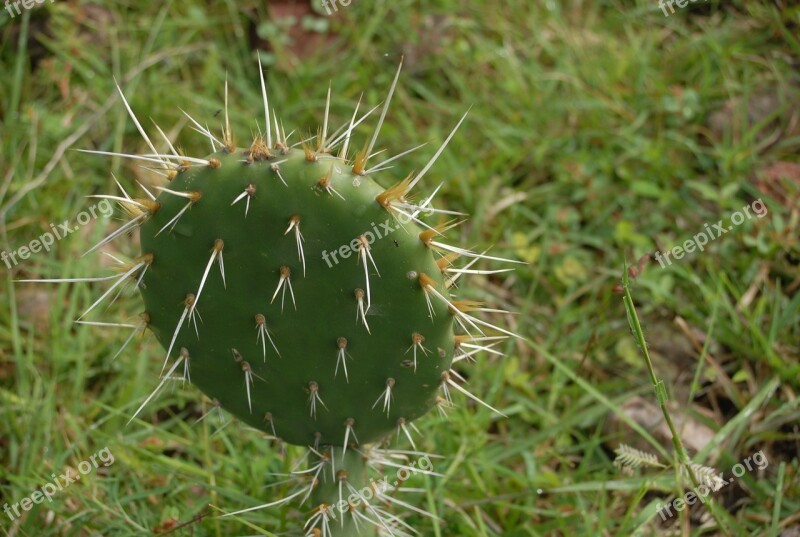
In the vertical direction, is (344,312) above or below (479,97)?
above

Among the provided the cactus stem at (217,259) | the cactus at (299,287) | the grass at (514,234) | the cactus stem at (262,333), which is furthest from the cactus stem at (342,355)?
the grass at (514,234)

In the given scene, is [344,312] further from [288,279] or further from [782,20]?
[782,20]

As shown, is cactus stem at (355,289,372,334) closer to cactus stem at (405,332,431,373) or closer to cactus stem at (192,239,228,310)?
cactus stem at (405,332,431,373)

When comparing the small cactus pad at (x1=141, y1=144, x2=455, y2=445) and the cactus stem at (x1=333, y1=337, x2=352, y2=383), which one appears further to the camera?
the cactus stem at (x1=333, y1=337, x2=352, y2=383)

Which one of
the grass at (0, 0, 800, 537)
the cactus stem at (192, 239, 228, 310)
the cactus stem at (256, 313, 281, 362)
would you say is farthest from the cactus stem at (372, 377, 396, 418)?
the grass at (0, 0, 800, 537)

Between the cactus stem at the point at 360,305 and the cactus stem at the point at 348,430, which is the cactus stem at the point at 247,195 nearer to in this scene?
the cactus stem at the point at 360,305

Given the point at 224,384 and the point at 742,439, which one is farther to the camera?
the point at 742,439

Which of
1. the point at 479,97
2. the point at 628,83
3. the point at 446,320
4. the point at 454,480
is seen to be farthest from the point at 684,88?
the point at 446,320
